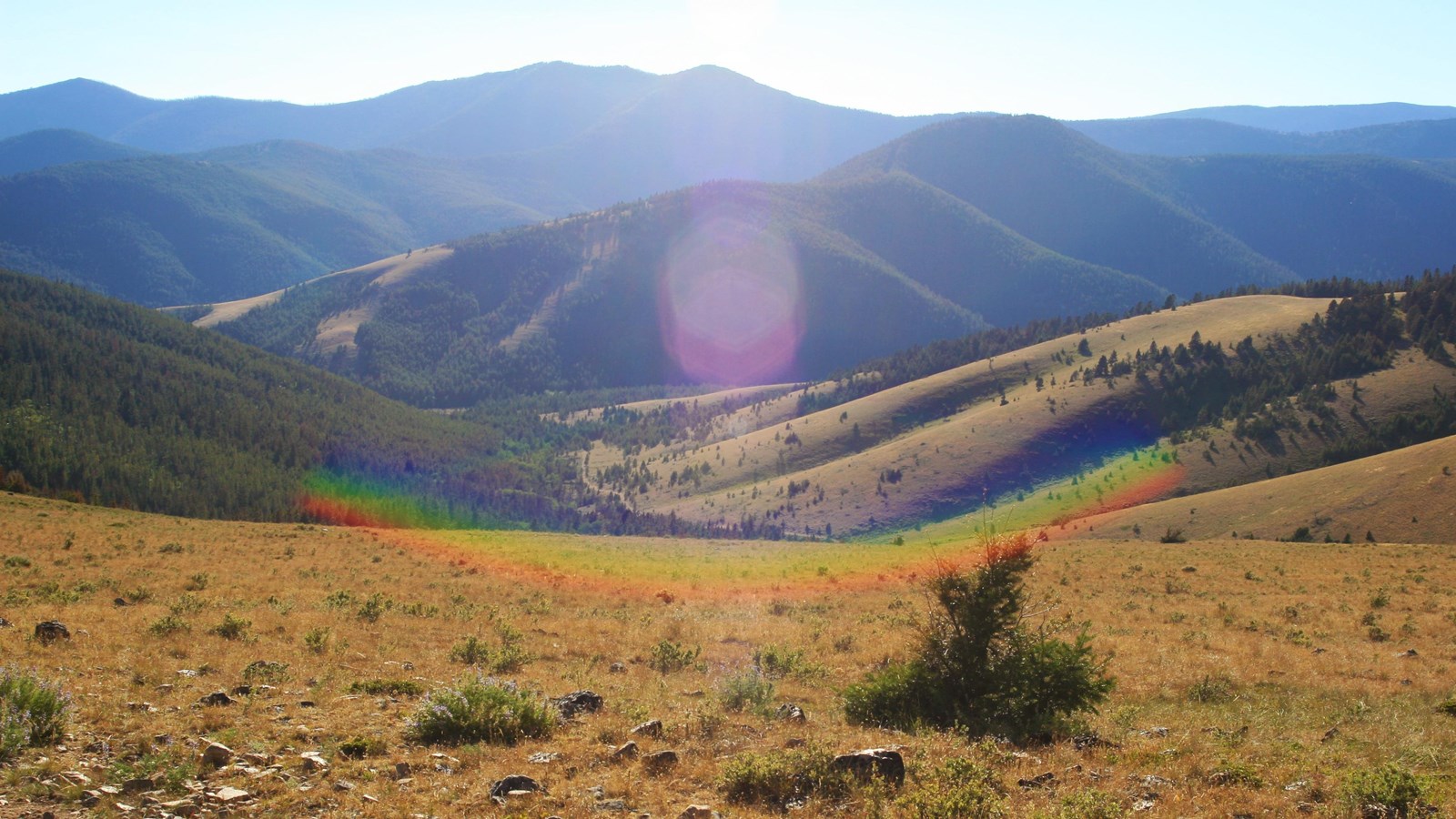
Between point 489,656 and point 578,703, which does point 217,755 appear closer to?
point 578,703

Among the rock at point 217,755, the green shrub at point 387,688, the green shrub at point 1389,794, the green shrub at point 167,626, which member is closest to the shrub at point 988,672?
the green shrub at point 1389,794

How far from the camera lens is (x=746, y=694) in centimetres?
1384

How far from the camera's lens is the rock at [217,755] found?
930 cm

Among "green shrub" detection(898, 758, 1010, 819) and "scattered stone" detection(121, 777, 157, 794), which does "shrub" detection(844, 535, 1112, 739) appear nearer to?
"green shrub" detection(898, 758, 1010, 819)

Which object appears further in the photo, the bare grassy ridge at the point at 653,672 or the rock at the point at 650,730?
the rock at the point at 650,730

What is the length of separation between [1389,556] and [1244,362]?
10516 centimetres

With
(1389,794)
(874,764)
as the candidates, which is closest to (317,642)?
(874,764)

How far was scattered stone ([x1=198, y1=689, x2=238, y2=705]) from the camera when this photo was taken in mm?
11523

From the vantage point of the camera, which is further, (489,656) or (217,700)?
(489,656)

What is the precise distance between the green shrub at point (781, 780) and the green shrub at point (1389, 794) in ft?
19.0

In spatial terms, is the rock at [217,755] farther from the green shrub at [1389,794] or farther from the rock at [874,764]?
the green shrub at [1389,794]

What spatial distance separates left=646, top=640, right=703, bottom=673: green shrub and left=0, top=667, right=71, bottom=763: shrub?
34.9ft

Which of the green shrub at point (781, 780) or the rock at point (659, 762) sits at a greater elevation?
the green shrub at point (781, 780)

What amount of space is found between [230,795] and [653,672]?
9.78m
